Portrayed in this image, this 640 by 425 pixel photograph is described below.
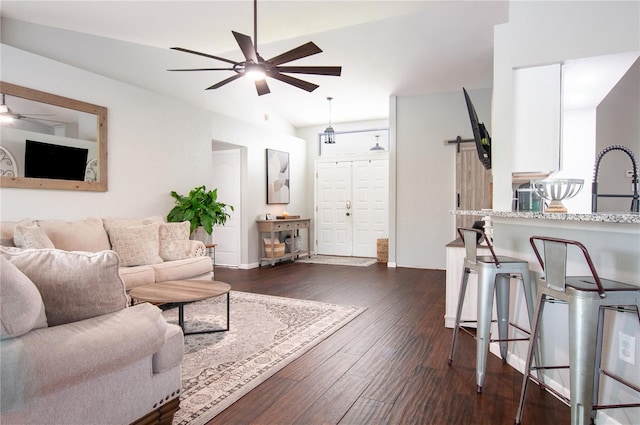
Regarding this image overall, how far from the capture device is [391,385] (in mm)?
2291

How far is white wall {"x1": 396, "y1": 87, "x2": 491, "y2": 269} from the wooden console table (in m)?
1.96

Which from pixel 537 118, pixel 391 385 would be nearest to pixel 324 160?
pixel 537 118

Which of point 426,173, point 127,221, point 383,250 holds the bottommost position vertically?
point 383,250

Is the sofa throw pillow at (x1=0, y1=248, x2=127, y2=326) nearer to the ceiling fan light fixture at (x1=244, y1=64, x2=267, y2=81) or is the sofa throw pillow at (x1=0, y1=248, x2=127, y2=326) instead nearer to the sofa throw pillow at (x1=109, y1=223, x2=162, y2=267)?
the ceiling fan light fixture at (x1=244, y1=64, x2=267, y2=81)

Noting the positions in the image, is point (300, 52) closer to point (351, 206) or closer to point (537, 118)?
point (537, 118)

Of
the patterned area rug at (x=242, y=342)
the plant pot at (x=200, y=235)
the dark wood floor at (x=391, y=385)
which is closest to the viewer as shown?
the dark wood floor at (x=391, y=385)

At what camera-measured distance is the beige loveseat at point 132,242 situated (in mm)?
3266

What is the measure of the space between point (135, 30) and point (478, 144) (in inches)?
149

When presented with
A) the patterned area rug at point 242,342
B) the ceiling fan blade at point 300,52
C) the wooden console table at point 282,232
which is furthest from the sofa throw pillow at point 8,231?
the wooden console table at point 282,232

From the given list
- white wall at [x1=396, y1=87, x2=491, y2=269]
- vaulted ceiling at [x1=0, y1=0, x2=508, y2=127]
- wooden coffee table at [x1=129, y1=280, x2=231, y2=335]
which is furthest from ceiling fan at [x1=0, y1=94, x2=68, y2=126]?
white wall at [x1=396, y1=87, x2=491, y2=269]

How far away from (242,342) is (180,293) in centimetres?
65

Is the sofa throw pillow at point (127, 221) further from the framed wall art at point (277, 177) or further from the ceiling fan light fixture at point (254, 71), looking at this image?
the framed wall art at point (277, 177)

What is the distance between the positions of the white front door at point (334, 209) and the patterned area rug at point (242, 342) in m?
3.80

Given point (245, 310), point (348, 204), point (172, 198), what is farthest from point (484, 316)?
point (348, 204)
